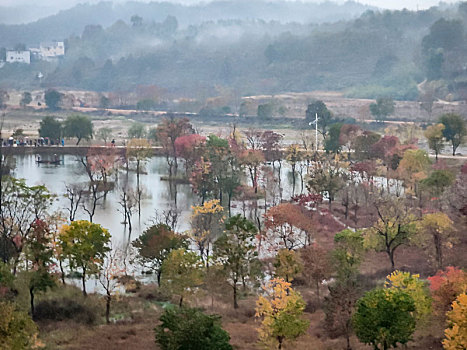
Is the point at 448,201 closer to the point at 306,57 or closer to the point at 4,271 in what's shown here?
the point at 4,271

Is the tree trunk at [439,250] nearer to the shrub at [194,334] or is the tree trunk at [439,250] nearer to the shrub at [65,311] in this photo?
the shrub at [194,334]

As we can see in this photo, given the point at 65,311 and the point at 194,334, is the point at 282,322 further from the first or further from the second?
the point at 65,311

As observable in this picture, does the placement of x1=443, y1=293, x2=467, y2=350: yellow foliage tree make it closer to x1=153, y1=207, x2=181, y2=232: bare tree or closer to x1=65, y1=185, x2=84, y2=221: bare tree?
x1=153, y1=207, x2=181, y2=232: bare tree

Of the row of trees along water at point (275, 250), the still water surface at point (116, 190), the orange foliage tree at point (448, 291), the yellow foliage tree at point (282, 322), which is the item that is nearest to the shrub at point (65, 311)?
the row of trees along water at point (275, 250)

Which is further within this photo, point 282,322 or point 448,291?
point 448,291

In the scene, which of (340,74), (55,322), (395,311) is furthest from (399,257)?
(340,74)

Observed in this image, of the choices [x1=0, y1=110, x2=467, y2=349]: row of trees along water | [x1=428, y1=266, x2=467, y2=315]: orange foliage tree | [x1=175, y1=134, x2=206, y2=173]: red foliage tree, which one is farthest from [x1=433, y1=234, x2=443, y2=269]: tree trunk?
[x1=175, y1=134, x2=206, y2=173]: red foliage tree

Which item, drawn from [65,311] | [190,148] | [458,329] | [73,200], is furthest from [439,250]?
[190,148]
